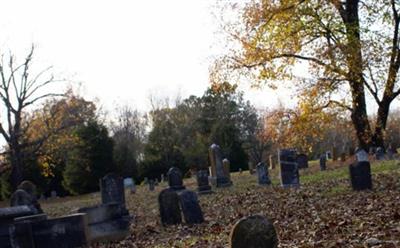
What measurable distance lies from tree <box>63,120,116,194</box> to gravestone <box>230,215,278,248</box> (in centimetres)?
4632

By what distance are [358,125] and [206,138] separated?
105ft

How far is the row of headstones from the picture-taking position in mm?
11055

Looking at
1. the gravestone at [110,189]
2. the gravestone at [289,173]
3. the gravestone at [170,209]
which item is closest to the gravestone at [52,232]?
the gravestone at [170,209]

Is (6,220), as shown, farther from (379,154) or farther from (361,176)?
(379,154)

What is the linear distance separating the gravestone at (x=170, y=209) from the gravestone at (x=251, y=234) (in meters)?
8.00

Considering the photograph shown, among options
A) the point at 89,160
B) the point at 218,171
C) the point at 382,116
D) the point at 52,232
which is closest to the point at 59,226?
the point at 52,232

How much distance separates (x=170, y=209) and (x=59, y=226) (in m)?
3.24

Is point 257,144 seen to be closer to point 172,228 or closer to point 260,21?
point 260,21

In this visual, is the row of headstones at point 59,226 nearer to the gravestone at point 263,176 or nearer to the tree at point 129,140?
the gravestone at point 263,176

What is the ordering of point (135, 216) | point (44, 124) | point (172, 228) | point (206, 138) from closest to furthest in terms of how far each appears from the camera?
point (172, 228)
point (135, 216)
point (44, 124)
point (206, 138)

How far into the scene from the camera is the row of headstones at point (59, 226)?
435 inches

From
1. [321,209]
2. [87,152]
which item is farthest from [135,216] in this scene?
[87,152]

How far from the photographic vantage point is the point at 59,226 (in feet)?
36.7

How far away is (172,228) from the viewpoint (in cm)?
1288
